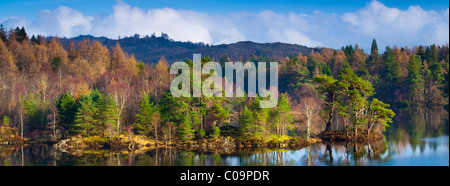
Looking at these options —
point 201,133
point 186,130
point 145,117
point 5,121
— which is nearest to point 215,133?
point 201,133

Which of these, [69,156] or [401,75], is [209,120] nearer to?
[69,156]

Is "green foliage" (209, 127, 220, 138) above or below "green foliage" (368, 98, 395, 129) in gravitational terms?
below

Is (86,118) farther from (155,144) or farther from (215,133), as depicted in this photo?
(215,133)

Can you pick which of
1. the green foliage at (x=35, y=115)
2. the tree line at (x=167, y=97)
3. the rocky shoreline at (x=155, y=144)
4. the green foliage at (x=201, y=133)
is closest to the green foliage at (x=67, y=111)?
the tree line at (x=167, y=97)

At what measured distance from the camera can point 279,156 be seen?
113ft

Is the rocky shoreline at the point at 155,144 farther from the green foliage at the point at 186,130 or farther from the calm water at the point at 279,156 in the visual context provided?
the calm water at the point at 279,156

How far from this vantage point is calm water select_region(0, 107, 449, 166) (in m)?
31.3

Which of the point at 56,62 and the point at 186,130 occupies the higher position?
the point at 56,62

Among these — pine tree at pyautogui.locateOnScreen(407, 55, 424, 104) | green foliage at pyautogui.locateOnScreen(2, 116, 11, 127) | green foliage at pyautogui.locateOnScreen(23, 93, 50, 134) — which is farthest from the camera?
pine tree at pyautogui.locateOnScreen(407, 55, 424, 104)

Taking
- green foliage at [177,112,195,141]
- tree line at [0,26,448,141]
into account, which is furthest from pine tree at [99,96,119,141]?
green foliage at [177,112,195,141]

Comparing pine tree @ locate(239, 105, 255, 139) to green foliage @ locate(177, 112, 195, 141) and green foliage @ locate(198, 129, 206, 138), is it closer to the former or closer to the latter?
green foliage @ locate(198, 129, 206, 138)

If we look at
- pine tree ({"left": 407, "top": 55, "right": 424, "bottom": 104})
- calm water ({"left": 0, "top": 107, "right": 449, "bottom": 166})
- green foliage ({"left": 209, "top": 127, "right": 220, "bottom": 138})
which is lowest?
calm water ({"left": 0, "top": 107, "right": 449, "bottom": 166})

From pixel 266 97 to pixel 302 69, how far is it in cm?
4670
